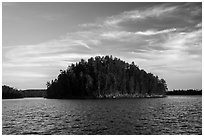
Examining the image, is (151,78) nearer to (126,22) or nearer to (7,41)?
(126,22)

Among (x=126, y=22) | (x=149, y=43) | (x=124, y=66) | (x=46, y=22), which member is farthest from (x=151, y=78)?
(x=46, y=22)

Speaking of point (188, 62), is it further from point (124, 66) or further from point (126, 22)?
point (124, 66)

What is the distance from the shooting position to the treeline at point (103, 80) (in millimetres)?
119500

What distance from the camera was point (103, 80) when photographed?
393 feet

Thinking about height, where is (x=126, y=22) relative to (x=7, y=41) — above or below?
above

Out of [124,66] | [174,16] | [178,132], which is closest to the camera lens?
[178,132]

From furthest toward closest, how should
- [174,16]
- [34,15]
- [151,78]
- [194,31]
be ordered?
[151,78]
[174,16]
[194,31]
[34,15]

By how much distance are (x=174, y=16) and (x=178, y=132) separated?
26.8 m

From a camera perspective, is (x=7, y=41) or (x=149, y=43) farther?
(x=149, y=43)

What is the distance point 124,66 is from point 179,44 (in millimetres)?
100038

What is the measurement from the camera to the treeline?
119500mm

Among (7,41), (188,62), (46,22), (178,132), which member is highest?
(46,22)

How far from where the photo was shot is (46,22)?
28.6 m

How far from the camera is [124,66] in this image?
134 meters
